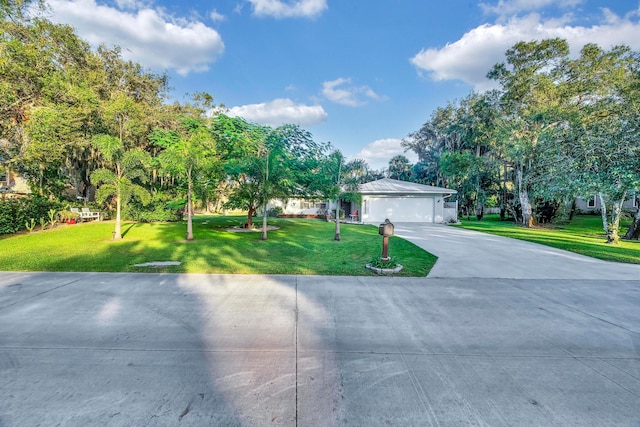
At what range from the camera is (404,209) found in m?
19.8

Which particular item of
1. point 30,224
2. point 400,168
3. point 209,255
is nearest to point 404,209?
point 209,255

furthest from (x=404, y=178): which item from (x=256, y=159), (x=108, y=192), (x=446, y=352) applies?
(x=446, y=352)

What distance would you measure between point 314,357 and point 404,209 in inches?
722

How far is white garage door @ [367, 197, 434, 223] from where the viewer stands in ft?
64.6

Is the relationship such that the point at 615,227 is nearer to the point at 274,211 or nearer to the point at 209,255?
the point at 209,255

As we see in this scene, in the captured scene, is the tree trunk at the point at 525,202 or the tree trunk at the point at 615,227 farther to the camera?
the tree trunk at the point at 525,202

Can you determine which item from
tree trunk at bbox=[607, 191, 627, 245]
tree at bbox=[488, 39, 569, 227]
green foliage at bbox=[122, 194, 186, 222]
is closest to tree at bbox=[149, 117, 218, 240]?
green foliage at bbox=[122, 194, 186, 222]

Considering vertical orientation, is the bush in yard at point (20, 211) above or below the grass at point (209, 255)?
above

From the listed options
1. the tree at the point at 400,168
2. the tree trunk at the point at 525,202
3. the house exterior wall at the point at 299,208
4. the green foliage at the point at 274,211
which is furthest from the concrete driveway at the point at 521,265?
the tree at the point at 400,168

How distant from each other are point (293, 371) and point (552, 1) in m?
15.5

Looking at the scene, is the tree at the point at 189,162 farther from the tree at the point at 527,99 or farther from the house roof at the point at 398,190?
the tree at the point at 527,99

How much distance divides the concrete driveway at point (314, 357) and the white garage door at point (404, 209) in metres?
15.1

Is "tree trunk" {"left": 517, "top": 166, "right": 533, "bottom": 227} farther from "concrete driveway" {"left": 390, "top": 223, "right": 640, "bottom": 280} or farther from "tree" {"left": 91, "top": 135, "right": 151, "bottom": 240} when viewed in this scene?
"tree" {"left": 91, "top": 135, "right": 151, "bottom": 240}

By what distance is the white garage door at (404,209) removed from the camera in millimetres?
19688
